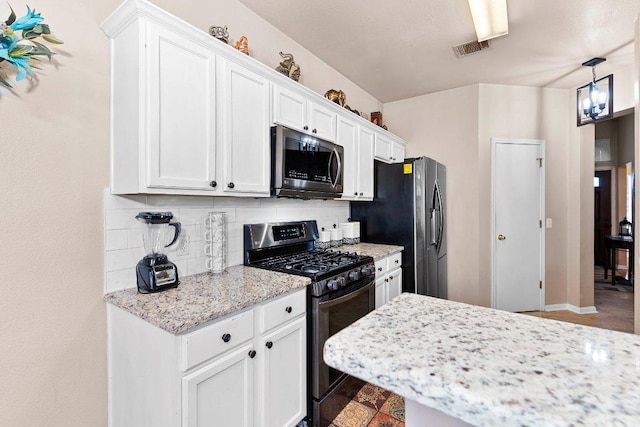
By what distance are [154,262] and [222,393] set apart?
27.4 inches

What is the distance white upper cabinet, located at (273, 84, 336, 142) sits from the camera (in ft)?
6.79

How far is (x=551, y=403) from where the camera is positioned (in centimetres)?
48

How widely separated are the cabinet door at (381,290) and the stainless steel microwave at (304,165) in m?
0.85

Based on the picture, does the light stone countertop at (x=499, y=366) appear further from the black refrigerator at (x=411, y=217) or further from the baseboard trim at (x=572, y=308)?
the baseboard trim at (x=572, y=308)

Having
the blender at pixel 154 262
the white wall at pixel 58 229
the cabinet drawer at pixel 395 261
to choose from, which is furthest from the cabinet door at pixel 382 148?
the white wall at pixel 58 229

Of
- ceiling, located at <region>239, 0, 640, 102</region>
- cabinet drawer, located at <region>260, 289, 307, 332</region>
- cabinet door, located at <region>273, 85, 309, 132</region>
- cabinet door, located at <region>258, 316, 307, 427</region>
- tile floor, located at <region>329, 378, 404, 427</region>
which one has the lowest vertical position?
tile floor, located at <region>329, 378, 404, 427</region>

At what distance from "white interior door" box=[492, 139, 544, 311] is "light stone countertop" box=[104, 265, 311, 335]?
3.10m

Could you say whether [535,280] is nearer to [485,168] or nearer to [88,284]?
[485,168]

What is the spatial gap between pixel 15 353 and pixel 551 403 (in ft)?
5.91

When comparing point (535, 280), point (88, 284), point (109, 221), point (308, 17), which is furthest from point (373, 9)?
point (535, 280)

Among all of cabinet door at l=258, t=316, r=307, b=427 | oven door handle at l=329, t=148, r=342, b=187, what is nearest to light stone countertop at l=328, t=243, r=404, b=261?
oven door handle at l=329, t=148, r=342, b=187

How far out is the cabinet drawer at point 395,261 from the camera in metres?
2.84

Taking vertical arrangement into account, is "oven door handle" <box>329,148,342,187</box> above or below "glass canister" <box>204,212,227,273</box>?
above

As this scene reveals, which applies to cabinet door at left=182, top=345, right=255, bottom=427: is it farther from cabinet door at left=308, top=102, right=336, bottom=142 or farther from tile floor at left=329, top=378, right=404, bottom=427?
cabinet door at left=308, top=102, right=336, bottom=142
